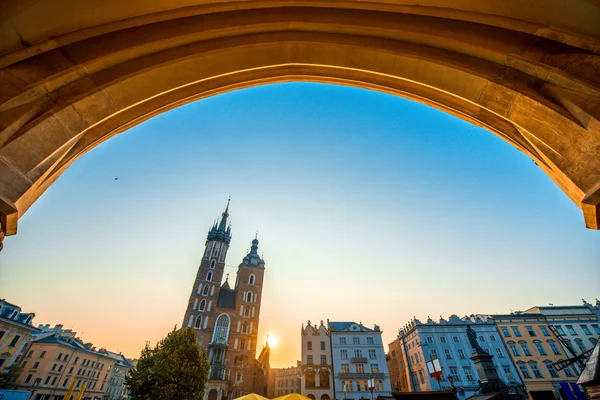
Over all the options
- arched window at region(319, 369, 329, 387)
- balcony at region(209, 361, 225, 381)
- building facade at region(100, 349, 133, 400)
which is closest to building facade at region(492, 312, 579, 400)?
arched window at region(319, 369, 329, 387)

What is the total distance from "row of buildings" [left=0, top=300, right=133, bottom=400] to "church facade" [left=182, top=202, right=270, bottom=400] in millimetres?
17403

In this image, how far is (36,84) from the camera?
2.66 metres

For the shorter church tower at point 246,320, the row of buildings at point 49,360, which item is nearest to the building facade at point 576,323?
the shorter church tower at point 246,320

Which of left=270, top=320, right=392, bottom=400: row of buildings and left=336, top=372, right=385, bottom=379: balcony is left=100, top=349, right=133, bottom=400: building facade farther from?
left=336, top=372, right=385, bottom=379: balcony

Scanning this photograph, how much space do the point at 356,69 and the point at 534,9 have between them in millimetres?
2119

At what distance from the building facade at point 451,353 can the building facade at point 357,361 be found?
5.67 metres

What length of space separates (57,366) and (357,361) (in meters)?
51.6

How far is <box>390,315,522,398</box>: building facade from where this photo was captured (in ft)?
120

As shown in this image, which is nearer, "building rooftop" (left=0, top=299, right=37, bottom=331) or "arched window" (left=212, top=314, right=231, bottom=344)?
A: "building rooftop" (left=0, top=299, right=37, bottom=331)

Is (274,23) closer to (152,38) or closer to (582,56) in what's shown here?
(152,38)

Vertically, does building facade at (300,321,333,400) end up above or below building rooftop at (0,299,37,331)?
below

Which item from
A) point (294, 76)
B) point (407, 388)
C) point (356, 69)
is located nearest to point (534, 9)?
point (356, 69)

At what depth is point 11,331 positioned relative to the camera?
114 feet

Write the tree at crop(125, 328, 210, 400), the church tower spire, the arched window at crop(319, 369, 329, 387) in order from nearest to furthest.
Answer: the tree at crop(125, 328, 210, 400) → the arched window at crop(319, 369, 329, 387) → the church tower spire
